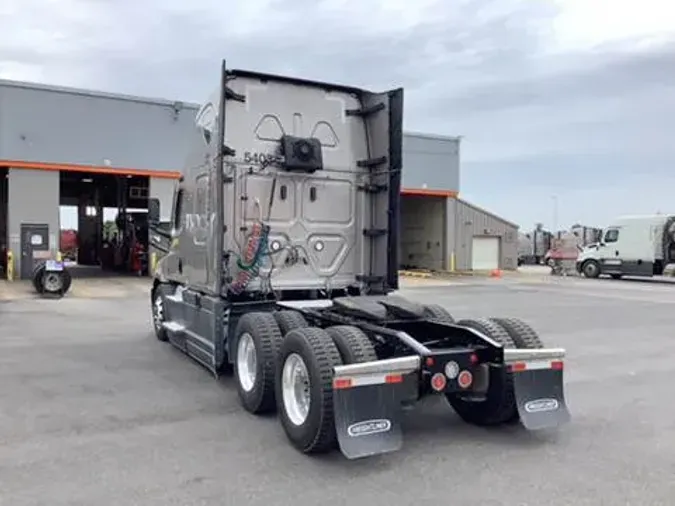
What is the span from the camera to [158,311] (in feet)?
32.8

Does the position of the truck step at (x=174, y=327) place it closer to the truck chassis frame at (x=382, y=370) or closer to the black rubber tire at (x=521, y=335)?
the truck chassis frame at (x=382, y=370)

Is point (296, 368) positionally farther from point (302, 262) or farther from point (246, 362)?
point (302, 262)

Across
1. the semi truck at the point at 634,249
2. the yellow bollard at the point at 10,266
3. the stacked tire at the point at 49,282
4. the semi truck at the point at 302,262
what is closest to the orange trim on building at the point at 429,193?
the semi truck at the point at 634,249

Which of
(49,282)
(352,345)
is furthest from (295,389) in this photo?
(49,282)

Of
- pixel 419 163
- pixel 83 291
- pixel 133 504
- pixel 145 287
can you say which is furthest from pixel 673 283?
pixel 133 504

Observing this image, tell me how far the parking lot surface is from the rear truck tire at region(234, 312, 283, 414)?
20cm

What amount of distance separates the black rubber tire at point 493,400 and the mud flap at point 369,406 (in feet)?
2.75

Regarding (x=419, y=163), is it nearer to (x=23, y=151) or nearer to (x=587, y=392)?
(x=23, y=151)

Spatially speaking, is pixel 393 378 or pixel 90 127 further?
pixel 90 127

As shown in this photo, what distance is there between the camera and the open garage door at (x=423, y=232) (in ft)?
110

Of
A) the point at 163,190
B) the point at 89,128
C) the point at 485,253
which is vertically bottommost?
the point at 485,253

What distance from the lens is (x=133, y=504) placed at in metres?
3.90

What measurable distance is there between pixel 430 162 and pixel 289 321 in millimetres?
26443

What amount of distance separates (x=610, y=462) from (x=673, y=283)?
A: 89.0 feet
